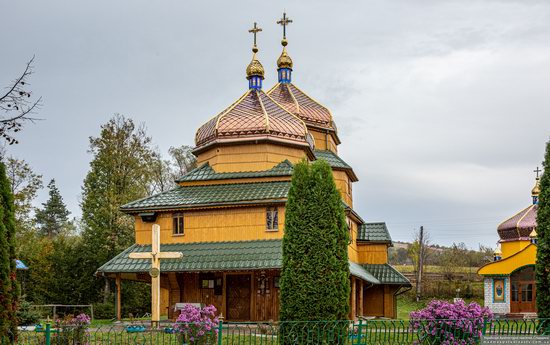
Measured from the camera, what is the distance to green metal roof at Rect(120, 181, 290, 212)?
69.9 feet

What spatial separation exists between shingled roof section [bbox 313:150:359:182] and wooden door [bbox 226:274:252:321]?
7531 millimetres

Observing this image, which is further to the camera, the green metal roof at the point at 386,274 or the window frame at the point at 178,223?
the green metal roof at the point at 386,274

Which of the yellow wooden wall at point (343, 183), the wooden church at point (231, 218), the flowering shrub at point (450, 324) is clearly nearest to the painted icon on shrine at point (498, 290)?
the yellow wooden wall at point (343, 183)

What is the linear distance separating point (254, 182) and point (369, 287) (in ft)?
25.0

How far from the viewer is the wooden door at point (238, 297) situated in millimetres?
21875

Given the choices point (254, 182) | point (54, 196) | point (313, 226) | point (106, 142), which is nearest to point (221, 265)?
point (254, 182)

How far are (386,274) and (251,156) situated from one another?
7.66 metres

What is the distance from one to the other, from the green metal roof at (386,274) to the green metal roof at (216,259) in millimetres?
4821

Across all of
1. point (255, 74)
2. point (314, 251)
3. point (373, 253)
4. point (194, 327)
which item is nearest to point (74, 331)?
point (194, 327)

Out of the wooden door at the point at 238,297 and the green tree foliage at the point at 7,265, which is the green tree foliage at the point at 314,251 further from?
the wooden door at the point at 238,297

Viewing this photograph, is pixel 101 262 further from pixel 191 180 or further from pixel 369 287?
pixel 369 287

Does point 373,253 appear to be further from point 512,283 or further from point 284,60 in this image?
point 512,283

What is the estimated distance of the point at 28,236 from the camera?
3253cm

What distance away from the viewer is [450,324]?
1280cm
